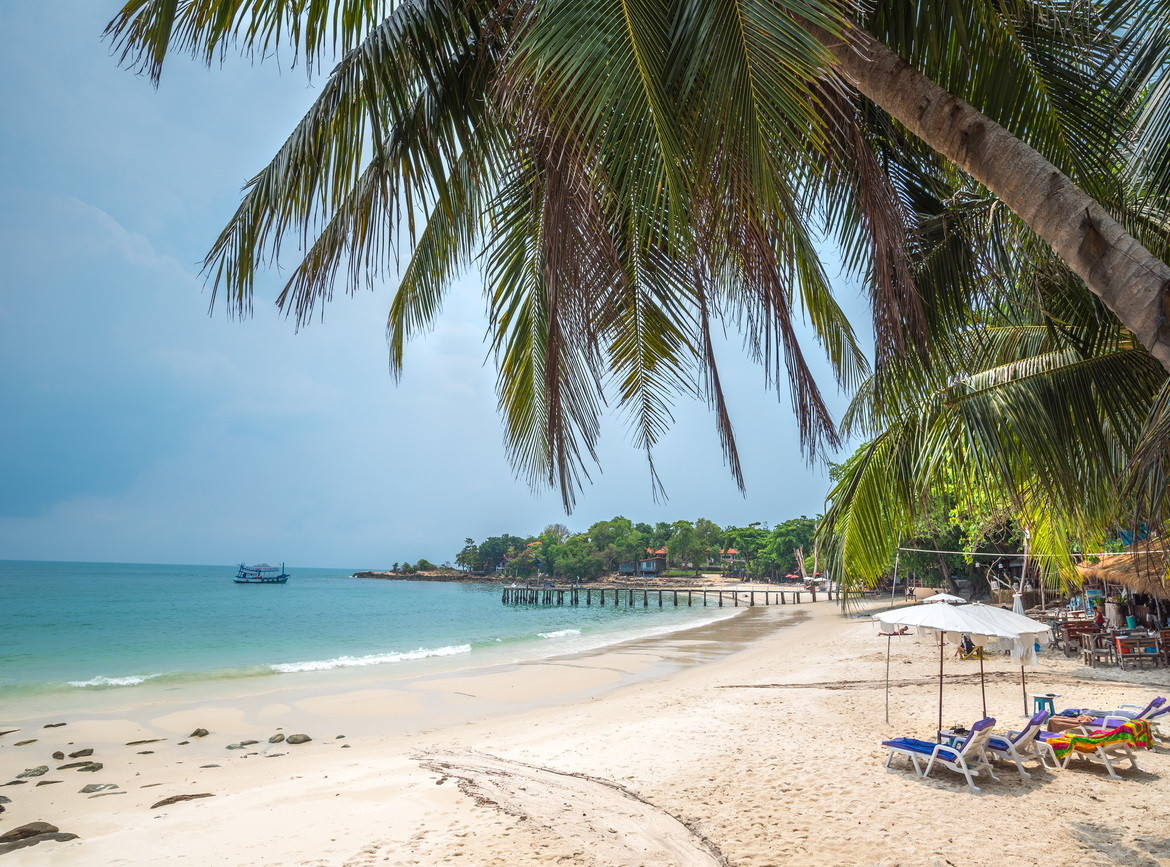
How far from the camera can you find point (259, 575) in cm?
10256

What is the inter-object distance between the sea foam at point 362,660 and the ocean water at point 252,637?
43mm

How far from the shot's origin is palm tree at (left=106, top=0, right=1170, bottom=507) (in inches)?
79.6

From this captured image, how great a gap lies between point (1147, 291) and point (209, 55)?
358 centimetres

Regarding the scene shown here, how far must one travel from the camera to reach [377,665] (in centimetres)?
2225

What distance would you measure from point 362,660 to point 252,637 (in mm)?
13995

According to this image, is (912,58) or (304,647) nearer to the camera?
(912,58)

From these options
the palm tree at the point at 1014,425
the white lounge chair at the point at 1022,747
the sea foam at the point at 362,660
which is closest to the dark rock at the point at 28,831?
the palm tree at the point at 1014,425

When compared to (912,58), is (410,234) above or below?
below

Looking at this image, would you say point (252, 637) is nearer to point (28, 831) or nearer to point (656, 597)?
point (28, 831)

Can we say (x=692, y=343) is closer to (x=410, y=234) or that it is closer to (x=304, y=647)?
Answer: (x=410, y=234)

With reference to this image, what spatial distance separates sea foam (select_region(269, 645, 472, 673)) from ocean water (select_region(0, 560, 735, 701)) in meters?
0.04

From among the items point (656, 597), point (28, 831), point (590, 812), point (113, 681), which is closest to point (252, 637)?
point (113, 681)

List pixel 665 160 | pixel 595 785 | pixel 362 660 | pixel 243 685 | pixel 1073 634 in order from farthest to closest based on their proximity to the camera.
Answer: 1. pixel 362 660
2. pixel 243 685
3. pixel 1073 634
4. pixel 595 785
5. pixel 665 160

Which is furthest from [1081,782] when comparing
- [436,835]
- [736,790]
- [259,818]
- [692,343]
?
[259,818]
